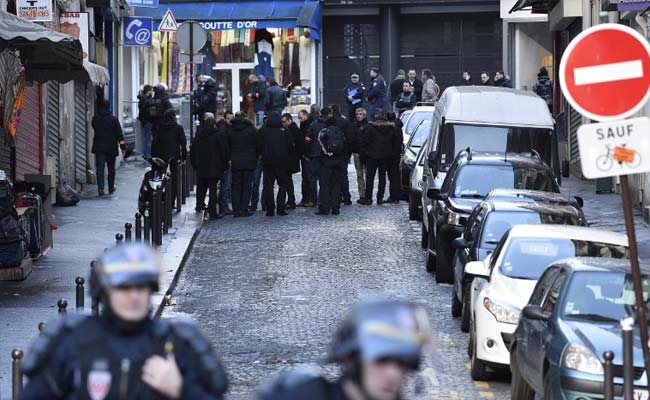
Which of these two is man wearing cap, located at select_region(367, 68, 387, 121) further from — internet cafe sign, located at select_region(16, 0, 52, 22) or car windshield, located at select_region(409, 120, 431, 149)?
internet cafe sign, located at select_region(16, 0, 52, 22)

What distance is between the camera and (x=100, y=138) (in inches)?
1154

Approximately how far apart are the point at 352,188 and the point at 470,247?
53.4ft

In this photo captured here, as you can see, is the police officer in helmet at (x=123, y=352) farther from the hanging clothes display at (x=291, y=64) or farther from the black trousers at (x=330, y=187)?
the hanging clothes display at (x=291, y=64)

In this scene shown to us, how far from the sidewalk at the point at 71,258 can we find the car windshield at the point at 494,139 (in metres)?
3.98

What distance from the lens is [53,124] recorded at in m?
29.5

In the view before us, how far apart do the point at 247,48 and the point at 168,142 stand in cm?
1986

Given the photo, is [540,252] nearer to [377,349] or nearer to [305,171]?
[377,349]

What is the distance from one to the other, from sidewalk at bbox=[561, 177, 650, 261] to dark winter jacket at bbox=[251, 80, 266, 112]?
8.84m

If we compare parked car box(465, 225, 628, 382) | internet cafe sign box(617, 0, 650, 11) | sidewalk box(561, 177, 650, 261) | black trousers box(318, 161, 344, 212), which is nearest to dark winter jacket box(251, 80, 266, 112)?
sidewalk box(561, 177, 650, 261)

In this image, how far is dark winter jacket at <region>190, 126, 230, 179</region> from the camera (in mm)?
26453

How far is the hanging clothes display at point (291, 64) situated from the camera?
47750mm

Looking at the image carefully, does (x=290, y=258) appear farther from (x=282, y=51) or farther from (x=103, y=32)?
(x=282, y=51)

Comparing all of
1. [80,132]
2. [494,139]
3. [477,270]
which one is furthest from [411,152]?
[477,270]

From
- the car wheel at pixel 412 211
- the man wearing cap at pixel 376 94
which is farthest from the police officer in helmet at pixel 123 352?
the man wearing cap at pixel 376 94
